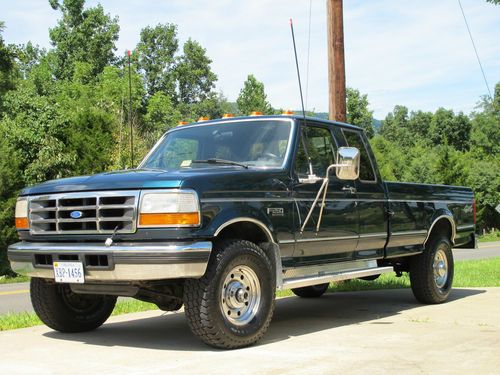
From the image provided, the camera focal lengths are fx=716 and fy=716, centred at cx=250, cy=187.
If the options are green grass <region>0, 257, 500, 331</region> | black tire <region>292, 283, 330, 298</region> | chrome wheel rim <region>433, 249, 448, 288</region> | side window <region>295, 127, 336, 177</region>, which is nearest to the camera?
side window <region>295, 127, 336, 177</region>

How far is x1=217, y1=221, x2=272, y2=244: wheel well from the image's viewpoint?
6.13 m

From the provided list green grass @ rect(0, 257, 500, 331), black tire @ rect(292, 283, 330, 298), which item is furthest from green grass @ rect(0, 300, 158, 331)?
black tire @ rect(292, 283, 330, 298)

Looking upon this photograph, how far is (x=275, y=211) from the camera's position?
6391 mm

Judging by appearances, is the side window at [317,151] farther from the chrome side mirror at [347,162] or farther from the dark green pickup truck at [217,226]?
the chrome side mirror at [347,162]

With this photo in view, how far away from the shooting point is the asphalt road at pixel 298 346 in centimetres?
512

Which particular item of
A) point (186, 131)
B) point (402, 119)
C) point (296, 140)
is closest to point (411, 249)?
point (296, 140)

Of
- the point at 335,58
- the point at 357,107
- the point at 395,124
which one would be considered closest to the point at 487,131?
the point at 357,107

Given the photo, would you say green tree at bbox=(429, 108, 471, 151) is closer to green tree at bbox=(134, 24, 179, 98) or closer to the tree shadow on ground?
green tree at bbox=(134, 24, 179, 98)

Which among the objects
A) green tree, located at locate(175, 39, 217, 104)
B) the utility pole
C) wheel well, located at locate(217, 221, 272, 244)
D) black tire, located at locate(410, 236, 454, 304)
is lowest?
black tire, located at locate(410, 236, 454, 304)

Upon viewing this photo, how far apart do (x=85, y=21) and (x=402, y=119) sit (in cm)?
5893

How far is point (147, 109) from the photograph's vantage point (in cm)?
6800

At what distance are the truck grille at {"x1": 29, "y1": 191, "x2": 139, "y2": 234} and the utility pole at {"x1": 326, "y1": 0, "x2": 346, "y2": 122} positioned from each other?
6055 mm

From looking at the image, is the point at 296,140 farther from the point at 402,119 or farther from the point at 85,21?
the point at 402,119

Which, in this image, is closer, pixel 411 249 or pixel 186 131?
pixel 186 131
